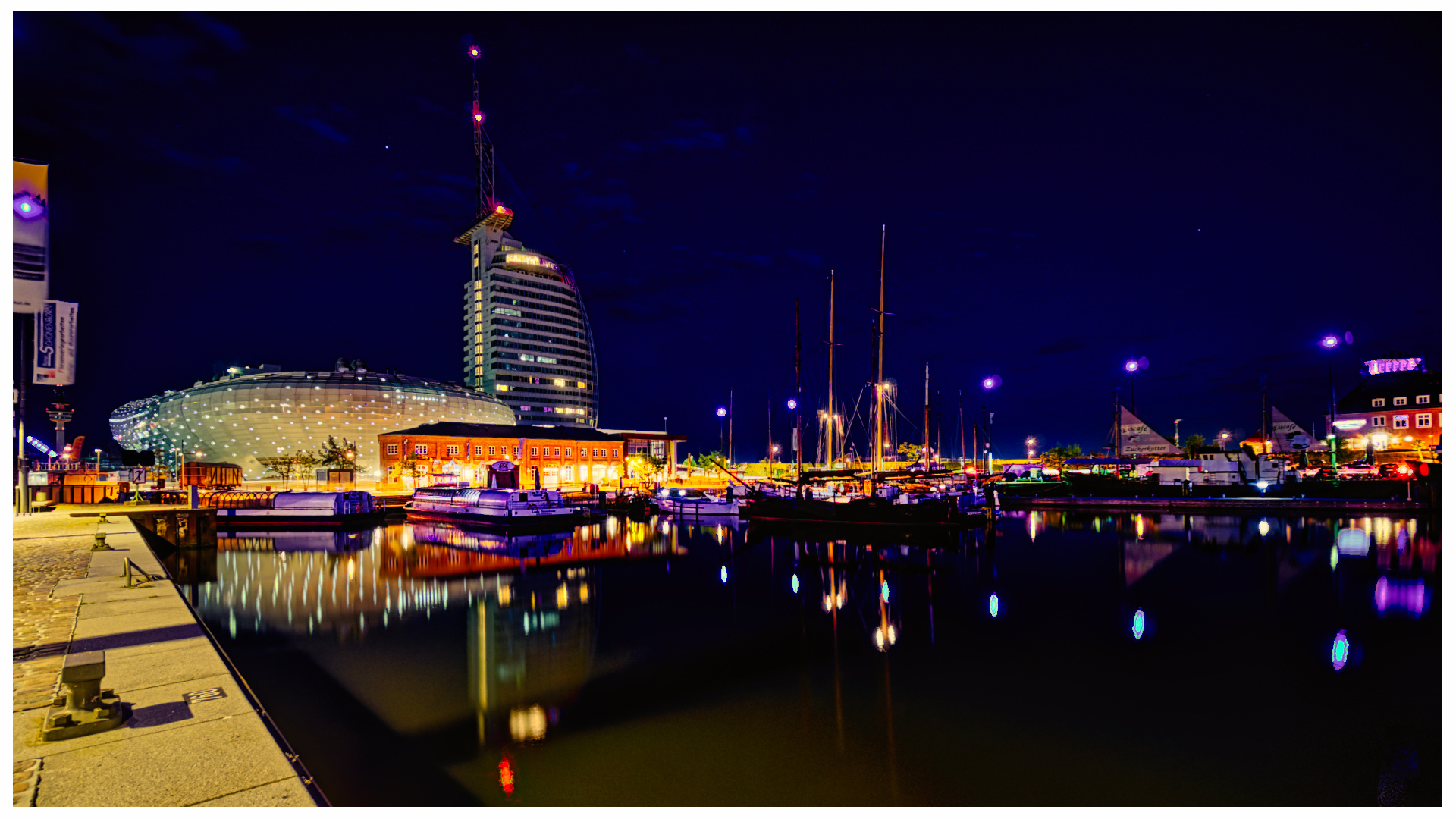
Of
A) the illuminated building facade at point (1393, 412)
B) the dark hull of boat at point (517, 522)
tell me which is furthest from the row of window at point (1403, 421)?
the dark hull of boat at point (517, 522)

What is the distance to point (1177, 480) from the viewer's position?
83438mm

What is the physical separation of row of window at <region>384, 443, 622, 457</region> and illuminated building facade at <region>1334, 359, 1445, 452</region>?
121m

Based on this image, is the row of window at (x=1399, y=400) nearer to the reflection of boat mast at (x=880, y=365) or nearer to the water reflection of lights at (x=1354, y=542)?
the water reflection of lights at (x=1354, y=542)

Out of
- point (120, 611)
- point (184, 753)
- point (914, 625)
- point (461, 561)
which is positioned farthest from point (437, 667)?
point (461, 561)

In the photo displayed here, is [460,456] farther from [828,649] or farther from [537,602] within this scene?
[828,649]

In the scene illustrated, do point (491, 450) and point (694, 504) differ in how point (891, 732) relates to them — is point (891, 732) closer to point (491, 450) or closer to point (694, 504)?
point (694, 504)

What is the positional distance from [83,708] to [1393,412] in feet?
520

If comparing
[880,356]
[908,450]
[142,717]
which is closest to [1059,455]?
[908,450]

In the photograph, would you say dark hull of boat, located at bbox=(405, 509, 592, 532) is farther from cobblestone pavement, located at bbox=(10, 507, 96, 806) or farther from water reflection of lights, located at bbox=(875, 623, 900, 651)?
water reflection of lights, located at bbox=(875, 623, 900, 651)

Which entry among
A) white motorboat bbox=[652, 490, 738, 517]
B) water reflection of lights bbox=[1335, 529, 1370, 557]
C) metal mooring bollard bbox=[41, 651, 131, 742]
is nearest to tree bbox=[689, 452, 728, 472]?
white motorboat bbox=[652, 490, 738, 517]

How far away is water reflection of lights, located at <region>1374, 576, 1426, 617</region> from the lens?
23781 millimetres

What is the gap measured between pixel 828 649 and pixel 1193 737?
8.80m

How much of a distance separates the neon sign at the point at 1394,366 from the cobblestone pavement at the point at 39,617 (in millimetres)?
174790

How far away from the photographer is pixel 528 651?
19.0 meters
